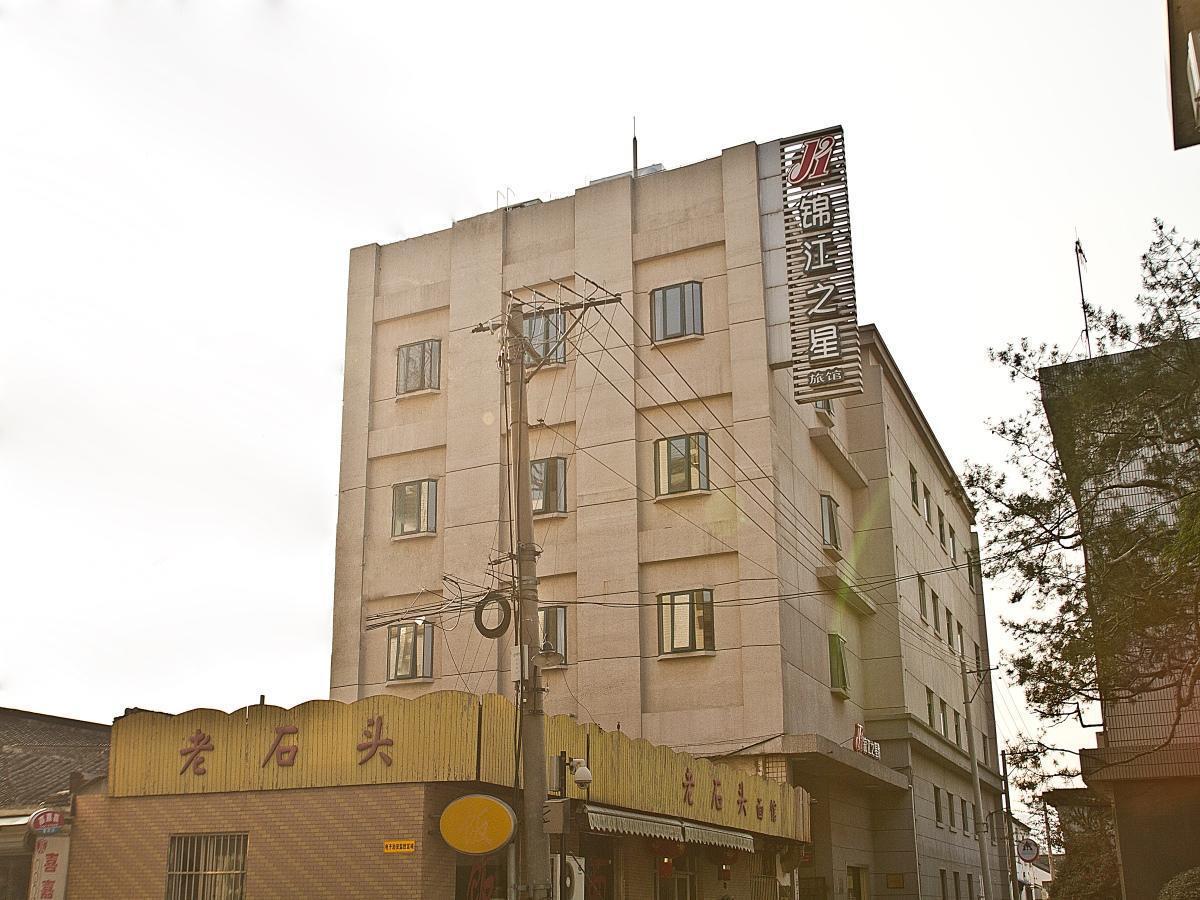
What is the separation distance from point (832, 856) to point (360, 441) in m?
17.5

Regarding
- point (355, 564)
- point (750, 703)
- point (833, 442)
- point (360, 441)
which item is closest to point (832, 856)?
point (750, 703)

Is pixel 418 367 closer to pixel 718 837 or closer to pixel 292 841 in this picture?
pixel 718 837

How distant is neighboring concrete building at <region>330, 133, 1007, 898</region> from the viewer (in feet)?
100

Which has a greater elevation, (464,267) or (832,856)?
(464,267)

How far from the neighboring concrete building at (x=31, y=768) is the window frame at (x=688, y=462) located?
14.8 m

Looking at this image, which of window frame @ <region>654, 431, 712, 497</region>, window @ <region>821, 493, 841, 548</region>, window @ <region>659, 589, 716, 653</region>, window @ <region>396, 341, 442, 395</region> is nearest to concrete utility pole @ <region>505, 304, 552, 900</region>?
window @ <region>659, 589, 716, 653</region>

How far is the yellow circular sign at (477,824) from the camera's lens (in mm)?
15875

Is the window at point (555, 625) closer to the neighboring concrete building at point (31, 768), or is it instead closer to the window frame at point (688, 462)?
the window frame at point (688, 462)

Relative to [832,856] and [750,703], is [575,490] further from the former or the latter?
[832,856]

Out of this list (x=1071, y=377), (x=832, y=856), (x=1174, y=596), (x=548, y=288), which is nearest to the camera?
(x=1174, y=596)

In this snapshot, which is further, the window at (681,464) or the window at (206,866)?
the window at (681,464)

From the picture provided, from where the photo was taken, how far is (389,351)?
1454 inches

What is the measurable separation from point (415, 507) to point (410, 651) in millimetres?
4151

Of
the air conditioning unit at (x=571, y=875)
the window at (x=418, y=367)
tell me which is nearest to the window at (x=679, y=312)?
the window at (x=418, y=367)
